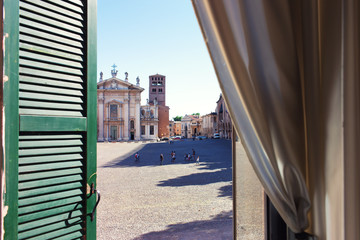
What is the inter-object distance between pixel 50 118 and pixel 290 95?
1.24 meters

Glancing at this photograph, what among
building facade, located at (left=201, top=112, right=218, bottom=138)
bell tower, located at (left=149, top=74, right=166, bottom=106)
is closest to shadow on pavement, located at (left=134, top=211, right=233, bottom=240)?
bell tower, located at (left=149, top=74, right=166, bottom=106)

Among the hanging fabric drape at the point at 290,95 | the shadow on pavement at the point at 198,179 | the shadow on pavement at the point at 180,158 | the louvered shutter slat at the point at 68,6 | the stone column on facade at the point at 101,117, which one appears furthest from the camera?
the stone column on facade at the point at 101,117

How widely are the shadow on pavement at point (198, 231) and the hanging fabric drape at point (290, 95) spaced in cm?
288

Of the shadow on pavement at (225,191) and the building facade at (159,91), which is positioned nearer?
the shadow on pavement at (225,191)

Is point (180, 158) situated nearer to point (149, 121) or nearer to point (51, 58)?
point (51, 58)

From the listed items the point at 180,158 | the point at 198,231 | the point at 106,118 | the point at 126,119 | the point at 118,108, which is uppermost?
the point at 118,108

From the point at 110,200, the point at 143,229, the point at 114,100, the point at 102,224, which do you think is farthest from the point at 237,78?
the point at 114,100

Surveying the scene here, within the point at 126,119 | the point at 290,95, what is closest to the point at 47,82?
the point at 290,95

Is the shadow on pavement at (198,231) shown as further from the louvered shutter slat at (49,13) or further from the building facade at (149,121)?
the building facade at (149,121)

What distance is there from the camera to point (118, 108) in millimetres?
35625

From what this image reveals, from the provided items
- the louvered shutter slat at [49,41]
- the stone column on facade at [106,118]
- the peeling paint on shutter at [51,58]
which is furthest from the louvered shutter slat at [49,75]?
the stone column on facade at [106,118]

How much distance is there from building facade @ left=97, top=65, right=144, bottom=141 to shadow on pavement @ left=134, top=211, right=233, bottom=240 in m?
32.4

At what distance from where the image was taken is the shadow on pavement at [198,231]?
3494 mm

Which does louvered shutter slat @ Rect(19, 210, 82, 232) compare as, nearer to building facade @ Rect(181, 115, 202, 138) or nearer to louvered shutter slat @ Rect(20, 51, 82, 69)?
louvered shutter slat @ Rect(20, 51, 82, 69)
